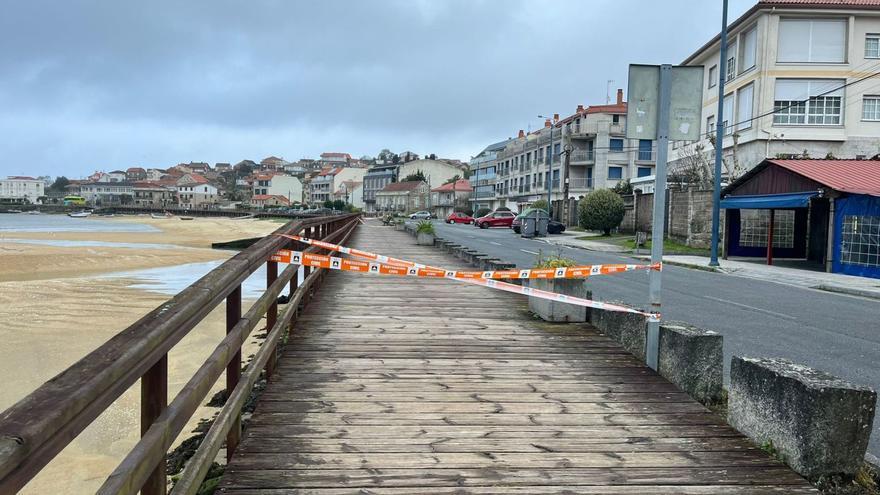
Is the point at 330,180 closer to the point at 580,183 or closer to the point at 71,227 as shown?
the point at 71,227

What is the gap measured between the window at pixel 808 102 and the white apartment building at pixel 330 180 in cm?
12483

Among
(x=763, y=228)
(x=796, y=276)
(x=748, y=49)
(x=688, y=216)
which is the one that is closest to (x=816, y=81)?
(x=748, y=49)

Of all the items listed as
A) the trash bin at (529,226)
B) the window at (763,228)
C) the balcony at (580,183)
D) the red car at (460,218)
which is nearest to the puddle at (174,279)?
the window at (763,228)

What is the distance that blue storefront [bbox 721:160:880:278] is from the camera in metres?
18.9

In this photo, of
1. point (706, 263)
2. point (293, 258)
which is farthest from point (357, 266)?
point (706, 263)

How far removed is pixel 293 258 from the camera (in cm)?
612

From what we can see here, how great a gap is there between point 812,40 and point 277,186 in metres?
139

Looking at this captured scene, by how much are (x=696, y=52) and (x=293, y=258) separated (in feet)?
132

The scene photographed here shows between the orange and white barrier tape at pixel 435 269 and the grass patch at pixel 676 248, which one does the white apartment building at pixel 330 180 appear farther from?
the orange and white barrier tape at pixel 435 269

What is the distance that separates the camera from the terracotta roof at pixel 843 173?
19469mm

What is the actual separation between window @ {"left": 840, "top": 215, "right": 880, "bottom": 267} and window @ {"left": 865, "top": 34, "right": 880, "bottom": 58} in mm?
18368

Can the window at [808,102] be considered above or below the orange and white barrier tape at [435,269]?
above

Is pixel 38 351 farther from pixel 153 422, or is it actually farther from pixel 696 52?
pixel 696 52

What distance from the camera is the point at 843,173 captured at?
21.7 metres
